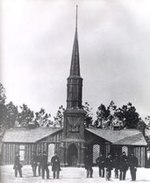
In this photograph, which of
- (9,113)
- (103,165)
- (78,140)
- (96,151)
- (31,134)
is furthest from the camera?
(78,140)

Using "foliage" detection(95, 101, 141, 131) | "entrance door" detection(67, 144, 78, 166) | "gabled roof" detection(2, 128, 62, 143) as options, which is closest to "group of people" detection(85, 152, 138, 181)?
"foliage" detection(95, 101, 141, 131)

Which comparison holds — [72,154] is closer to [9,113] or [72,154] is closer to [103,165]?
[103,165]

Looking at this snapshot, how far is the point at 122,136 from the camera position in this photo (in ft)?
56.6

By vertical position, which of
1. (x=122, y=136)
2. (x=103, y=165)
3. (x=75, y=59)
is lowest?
→ (x=103, y=165)

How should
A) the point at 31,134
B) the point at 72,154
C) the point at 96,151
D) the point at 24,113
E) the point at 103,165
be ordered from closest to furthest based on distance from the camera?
the point at 24,113 < the point at 103,165 < the point at 31,134 < the point at 96,151 < the point at 72,154

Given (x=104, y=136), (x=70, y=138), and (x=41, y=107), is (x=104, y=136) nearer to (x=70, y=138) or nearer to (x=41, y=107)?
(x=70, y=138)

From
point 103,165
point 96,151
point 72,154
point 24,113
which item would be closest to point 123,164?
point 103,165

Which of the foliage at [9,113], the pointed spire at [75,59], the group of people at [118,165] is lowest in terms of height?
the group of people at [118,165]

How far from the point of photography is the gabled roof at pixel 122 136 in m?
16.6

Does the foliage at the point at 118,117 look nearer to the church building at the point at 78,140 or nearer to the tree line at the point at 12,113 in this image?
the church building at the point at 78,140

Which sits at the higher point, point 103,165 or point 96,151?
point 96,151

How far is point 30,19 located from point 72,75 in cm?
212

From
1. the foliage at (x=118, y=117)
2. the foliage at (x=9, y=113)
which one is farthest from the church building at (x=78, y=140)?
the foliage at (x=9, y=113)

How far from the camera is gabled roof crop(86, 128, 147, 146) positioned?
16625mm
